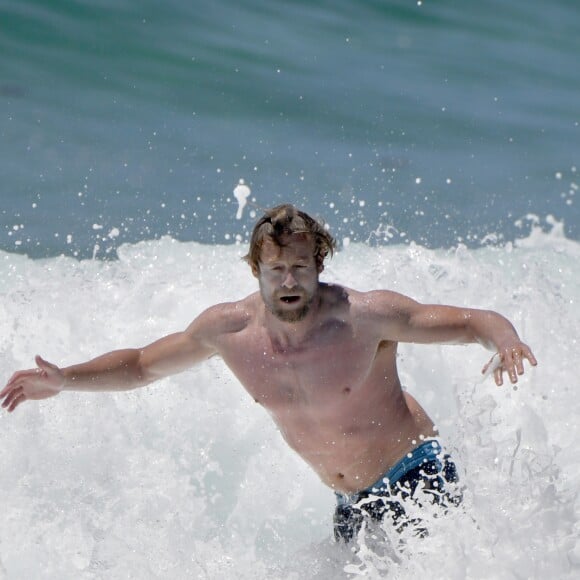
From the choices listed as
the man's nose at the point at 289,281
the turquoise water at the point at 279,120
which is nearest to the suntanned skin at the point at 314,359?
the man's nose at the point at 289,281

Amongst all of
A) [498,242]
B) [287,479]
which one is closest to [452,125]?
[498,242]

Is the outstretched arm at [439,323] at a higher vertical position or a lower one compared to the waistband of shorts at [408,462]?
higher

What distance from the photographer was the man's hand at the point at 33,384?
3.44 m

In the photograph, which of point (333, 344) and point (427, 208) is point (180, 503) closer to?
point (333, 344)

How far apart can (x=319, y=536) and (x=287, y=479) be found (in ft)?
1.30

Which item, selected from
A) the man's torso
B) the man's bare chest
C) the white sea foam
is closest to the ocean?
the white sea foam

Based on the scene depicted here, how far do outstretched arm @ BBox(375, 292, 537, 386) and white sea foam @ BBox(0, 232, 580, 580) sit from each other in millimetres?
284

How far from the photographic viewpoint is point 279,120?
9.34 meters

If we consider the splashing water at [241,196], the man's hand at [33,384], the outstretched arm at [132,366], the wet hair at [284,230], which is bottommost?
the man's hand at [33,384]

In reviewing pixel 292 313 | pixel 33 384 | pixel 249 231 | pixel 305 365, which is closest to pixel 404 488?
pixel 305 365

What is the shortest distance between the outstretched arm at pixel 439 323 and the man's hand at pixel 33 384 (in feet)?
3.80

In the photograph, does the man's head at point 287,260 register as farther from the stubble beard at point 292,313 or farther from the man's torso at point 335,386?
the man's torso at point 335,386

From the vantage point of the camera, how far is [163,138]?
29.1ft

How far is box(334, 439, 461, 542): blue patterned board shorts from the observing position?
355 cm
